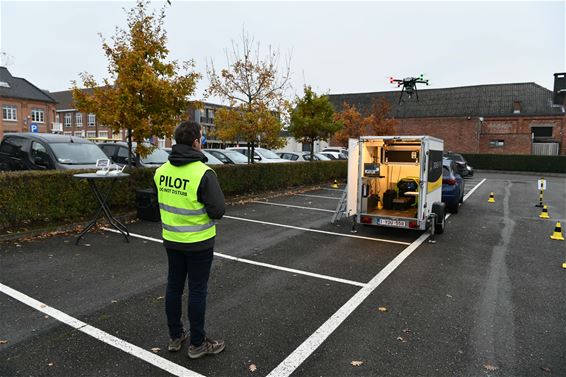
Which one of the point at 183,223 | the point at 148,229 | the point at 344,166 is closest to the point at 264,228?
the point at 148,229

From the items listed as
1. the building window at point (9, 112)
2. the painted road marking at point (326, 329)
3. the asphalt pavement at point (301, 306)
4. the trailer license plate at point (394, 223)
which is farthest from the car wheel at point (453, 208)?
the building window at point (9, 112)

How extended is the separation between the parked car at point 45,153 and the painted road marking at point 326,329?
780 centimetres

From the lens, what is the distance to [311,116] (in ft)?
66.0

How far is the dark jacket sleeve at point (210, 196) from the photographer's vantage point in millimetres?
3326

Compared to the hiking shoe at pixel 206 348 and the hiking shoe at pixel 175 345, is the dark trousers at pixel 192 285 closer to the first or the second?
the hiking shoe at pixel 206 348

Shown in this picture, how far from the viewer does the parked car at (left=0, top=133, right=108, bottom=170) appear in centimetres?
1030

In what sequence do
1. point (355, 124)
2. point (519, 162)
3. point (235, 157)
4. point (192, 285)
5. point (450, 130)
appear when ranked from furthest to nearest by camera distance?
point (450, 130) < point (519, 162) < point (355, 124) < point (235, 157) < point (192, 285)

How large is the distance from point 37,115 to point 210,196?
191 ft

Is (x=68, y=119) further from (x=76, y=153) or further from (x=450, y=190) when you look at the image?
(x=450, y=190)

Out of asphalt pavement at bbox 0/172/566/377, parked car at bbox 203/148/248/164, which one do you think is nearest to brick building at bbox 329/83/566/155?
parked car at bbox 203/148/248/164

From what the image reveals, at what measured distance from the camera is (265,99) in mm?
15594

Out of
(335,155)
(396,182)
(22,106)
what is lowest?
(396,182)

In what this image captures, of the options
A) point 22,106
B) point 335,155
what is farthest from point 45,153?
point 22,106

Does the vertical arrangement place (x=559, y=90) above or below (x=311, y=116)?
above
